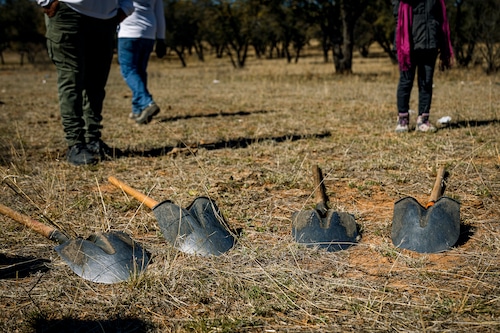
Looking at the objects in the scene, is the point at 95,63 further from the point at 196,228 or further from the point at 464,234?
the point at 464,234

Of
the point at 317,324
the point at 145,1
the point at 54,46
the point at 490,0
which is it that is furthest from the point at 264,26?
the point at 317,324

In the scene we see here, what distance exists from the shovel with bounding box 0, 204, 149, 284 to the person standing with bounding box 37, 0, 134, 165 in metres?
1.84

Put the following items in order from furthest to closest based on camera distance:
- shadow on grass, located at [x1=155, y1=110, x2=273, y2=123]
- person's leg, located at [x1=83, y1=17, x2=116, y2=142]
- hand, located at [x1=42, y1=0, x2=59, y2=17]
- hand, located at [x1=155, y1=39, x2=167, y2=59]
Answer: shadow on grass, located at [x1=155, y1=110, x2=273, y2=123]
hand, located at [x1=155, y1=39, x2=167, y2=59]
person's leg, located at [x1=83, y1=17, x2=116, y2=142]
hand, located at [x1=42, y1=0, x2=59, y2=17]

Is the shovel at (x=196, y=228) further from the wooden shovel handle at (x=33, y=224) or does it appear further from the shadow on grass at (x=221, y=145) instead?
the shadow on grass at (x=221, y=145)

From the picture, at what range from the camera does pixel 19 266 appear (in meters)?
2.09

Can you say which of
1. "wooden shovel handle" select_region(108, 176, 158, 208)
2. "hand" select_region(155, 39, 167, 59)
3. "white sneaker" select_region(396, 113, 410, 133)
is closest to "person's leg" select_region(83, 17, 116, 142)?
"wooden shovel handle" select_region(108, 176, 158, 208)

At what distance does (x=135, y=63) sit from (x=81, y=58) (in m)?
2.42

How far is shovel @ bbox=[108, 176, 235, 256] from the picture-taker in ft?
7.30

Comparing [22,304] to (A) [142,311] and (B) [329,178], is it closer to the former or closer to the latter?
(A) [142,311]

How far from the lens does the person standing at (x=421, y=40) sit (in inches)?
184

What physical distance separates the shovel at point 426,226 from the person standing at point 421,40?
2754 mm

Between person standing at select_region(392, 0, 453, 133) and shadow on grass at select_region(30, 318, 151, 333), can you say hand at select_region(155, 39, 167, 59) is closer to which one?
person standing at select_region(392, 0, 453, 133)

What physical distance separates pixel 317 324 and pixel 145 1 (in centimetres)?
540

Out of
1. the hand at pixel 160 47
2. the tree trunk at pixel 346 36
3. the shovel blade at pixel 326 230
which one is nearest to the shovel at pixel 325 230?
the shovel blade at pixel 326 230
